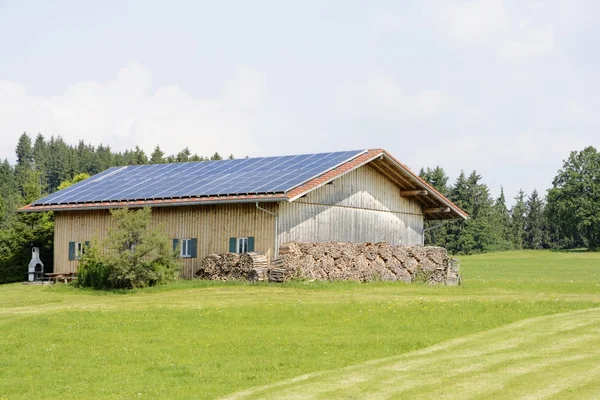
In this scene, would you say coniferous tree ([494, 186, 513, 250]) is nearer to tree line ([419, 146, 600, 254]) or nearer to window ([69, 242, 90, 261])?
tree line ([419, 146, 600, 254])

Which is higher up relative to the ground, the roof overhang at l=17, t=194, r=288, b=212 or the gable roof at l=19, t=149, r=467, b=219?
the gable roof at l=19, t=149, r=467, b=219

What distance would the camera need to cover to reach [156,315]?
28.5m

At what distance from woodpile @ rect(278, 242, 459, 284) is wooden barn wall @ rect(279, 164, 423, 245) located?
4.65 ft

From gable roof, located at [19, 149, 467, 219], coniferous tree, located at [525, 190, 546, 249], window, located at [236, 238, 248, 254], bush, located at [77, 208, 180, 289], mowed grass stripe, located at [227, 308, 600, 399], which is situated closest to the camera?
mowed grass stripe, located at [227, 308, 600, 399]

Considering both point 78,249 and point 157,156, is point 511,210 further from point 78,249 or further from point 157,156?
point 78,249

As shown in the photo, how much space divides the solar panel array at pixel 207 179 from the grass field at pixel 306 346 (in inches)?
318

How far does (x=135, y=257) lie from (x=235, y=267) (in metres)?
4.44

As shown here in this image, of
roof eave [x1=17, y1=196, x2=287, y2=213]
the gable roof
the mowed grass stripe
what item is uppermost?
the gable roof

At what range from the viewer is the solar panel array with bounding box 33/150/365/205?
138 feet

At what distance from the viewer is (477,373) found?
58.1 ft

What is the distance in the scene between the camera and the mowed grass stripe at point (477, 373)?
1627 centimetres

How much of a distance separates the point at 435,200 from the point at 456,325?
26.9 m

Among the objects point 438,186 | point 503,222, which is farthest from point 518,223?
point 438,186

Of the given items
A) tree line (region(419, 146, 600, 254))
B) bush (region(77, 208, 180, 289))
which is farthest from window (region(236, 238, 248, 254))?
tree line (region(419, 146, 600, 254))
